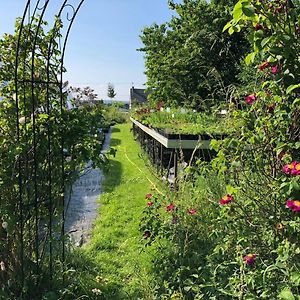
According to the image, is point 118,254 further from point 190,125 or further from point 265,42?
point 190,125

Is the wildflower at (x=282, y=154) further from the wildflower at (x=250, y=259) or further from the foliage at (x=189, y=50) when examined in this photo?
the foliage at (x=189, y=50)

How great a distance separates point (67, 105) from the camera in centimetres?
281

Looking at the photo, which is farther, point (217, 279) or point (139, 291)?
point (139, 291)

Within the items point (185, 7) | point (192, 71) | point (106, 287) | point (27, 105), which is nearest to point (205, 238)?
point (106, 287)

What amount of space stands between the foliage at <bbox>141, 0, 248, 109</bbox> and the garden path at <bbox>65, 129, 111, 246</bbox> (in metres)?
4.10

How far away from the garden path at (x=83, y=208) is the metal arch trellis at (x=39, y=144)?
34 centimetres

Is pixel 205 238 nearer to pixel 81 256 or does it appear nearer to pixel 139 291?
pixel 139 291

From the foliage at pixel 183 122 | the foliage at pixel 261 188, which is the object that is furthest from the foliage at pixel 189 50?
the foliage at pixel 261 188

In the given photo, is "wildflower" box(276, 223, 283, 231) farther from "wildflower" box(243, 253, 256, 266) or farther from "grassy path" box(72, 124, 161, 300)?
"grassy path" box(72, 124, 161, 300)

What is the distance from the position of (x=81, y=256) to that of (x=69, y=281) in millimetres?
618

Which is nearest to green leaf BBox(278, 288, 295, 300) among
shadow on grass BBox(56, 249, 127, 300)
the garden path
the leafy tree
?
shadow on grass BBox(56, 249, 127, 300)

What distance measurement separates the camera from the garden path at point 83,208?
3.96 meters

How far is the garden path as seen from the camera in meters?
3.96

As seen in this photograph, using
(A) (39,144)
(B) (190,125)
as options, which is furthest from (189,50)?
(A) (39,144)
